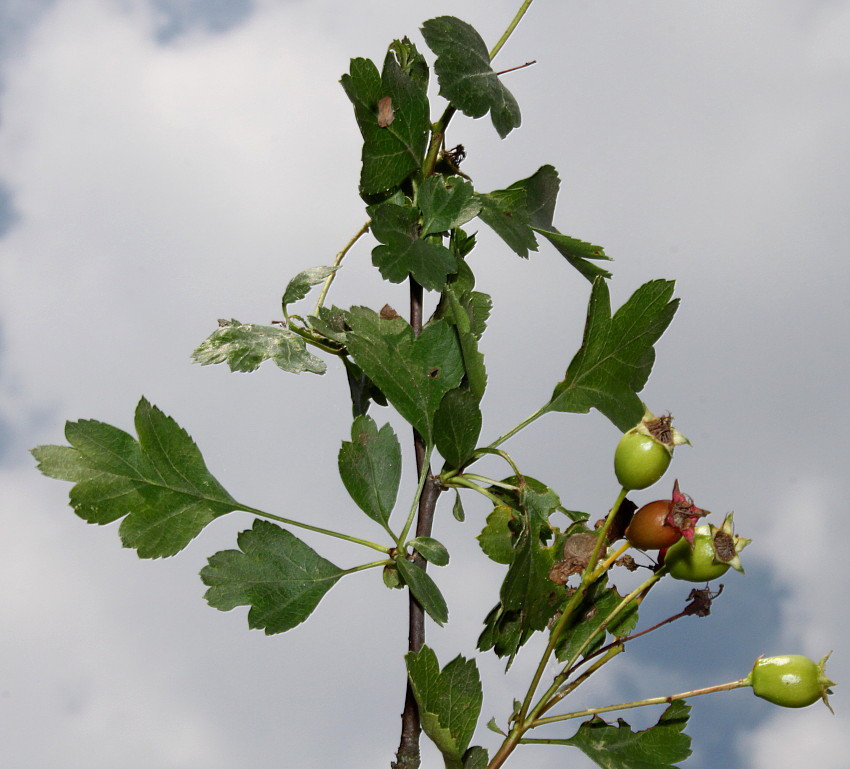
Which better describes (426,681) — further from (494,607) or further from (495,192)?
(495,192)

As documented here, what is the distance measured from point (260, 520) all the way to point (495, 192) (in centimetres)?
48

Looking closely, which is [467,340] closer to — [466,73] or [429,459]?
[429,459]

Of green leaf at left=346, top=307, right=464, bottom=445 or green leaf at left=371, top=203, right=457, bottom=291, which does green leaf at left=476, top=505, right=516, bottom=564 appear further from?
green leaf at left=371, top=203, right=457, bottom=291

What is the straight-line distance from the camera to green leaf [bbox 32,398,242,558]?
1.06 metres

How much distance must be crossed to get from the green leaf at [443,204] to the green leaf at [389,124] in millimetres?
49

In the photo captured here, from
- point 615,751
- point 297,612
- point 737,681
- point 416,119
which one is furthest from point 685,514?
point 416,119

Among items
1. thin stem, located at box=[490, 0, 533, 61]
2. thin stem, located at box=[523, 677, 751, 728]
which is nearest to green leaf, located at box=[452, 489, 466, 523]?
thin stem, located at box=[523, 677, 751, 728]

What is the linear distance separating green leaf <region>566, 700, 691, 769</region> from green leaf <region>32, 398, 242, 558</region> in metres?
0.49

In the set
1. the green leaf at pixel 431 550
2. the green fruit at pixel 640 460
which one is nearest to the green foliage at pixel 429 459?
the green leaf at pixel 431 550

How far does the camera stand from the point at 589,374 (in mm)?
1104

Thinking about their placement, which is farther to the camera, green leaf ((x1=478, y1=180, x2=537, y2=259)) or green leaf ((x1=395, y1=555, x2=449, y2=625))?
green leaf ((x1=478, y1=180, x2=537, y2=259))

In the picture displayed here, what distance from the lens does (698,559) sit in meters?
0.92

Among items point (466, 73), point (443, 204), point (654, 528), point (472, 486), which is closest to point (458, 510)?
point (472, 486)

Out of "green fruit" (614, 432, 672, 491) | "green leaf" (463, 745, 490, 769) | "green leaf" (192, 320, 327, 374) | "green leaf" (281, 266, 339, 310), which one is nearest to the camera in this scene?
"green fruit" (614, 432, 672, 491)
